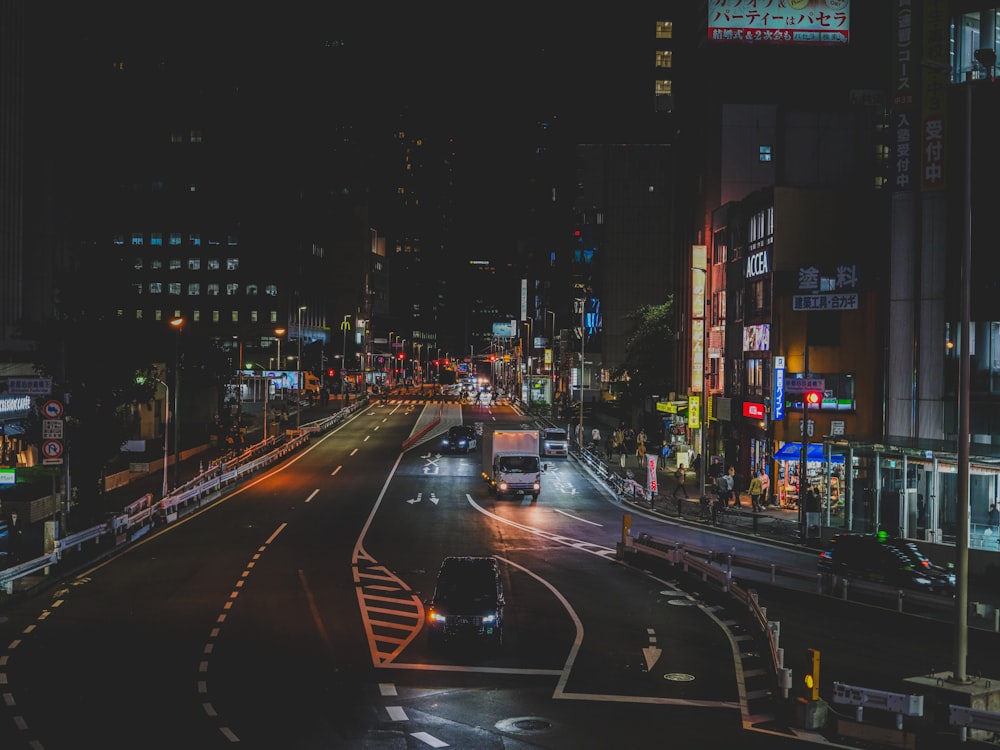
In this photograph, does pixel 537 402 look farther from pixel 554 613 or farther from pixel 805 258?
pixel 554 613

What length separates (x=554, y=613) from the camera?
86.9ft

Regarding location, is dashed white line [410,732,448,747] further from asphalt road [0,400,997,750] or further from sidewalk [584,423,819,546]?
sidewalk [584,423,819,546]

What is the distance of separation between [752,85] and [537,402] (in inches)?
2613

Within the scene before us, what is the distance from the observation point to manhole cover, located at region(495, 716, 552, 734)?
56.2ft

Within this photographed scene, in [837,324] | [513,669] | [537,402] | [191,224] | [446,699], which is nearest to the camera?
[446,699]

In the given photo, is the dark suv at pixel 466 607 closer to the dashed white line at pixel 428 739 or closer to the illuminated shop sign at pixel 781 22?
the dashed white line at pixel 428 739

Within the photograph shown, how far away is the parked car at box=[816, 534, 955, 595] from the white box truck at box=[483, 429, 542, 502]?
70.9ft

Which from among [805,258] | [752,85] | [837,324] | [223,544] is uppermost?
[752,85]

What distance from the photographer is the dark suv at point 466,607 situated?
22484 millimetres

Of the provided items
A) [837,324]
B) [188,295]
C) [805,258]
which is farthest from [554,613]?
[188,295]

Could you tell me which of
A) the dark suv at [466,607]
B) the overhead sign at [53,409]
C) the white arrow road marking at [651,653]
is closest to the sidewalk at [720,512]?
the white arrow road marking at [651,653]

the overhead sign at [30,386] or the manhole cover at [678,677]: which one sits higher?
the overhead sign at [30,386]

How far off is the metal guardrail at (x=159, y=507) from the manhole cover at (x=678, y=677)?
1825 centimetres

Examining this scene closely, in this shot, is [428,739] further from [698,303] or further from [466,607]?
[698,303]
